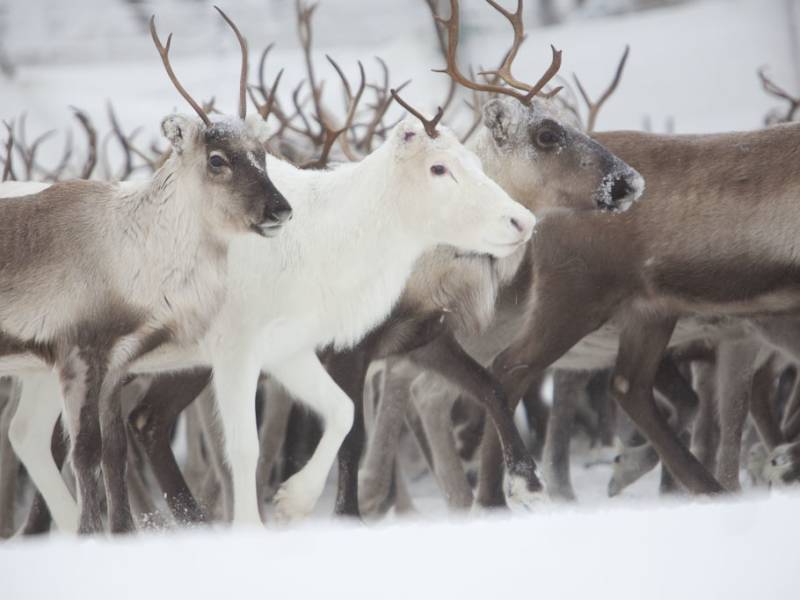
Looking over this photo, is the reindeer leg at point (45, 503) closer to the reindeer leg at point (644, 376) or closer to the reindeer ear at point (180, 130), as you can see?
the reindeer ear at point (180, 130)

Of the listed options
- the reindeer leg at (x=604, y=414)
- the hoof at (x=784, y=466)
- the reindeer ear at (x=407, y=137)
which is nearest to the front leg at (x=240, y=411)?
the reindeer ear at (x=407, y=137)

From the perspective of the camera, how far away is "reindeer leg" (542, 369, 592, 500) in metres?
6.92

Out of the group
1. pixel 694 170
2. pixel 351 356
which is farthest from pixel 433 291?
pixel 694 170

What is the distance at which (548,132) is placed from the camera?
568 centimetres

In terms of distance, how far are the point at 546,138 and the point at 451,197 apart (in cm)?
74

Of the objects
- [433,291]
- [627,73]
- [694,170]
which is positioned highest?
[694,170]

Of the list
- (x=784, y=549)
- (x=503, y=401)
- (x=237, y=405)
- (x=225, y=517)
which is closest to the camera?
(x=784, y=549)

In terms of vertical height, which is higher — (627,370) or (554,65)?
(554,65)

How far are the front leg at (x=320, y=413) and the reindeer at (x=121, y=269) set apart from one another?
1.40 feet

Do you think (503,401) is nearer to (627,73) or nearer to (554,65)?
(554,65)

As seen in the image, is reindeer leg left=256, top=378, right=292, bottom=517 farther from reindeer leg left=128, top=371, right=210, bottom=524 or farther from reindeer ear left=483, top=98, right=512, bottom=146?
reindeer ear left=483, top=98, right=512, bottom=146

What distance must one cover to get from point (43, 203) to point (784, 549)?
9.78ft

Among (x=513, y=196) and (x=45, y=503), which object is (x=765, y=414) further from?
(x=45, y=503)

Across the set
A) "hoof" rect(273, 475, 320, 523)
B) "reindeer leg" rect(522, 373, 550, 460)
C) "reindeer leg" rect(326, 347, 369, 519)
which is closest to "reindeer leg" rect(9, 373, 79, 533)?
"hoof" rect(273, 475, 320, 523)
